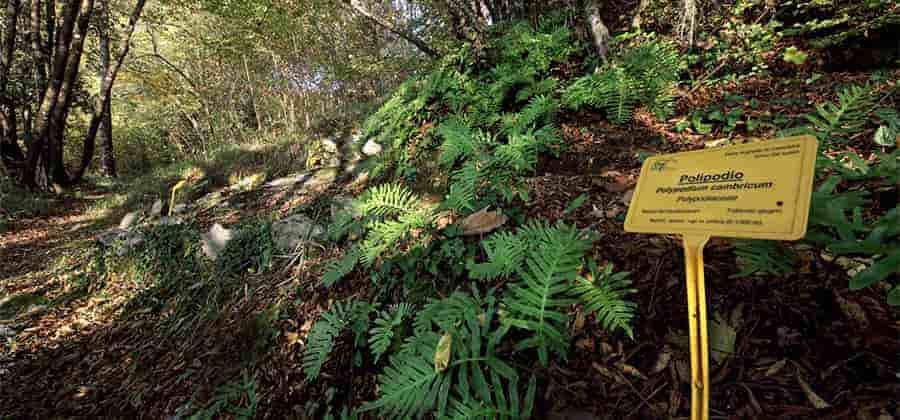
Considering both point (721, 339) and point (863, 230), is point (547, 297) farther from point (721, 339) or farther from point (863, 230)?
point (863, 230)

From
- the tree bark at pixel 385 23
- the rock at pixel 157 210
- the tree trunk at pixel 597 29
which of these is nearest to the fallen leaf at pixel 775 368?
the tree trunk at pixel 597 29

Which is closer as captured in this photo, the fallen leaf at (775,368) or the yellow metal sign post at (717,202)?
the yellow metal sign post at (717,202)

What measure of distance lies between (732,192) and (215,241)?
13.3ft

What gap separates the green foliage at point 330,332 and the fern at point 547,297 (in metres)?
0.87

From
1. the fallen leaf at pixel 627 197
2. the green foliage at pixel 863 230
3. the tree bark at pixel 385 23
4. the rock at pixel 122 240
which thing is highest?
the tree bark at pixel 385 23

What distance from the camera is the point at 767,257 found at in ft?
3.29

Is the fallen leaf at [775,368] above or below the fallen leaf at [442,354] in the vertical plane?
above

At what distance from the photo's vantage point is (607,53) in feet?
9.99

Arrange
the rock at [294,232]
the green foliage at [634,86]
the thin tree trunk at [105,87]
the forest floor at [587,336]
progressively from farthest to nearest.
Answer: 1. the thin tree trunk at [105,87]
2. the rock at [294,232]
3. the green foliage at [634,86]
4. the forest floor at [587,336]

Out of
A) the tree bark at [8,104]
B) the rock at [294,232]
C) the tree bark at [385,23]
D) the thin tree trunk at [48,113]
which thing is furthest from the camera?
the tree bark at [8,104]

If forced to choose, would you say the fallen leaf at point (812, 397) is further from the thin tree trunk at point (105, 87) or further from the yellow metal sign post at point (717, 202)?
the thin tree trunk at point (105, 87)

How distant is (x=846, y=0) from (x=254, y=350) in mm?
4869

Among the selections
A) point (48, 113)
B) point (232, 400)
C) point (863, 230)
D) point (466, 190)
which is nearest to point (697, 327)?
point (863, 230)

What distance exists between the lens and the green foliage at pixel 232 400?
188 cm
